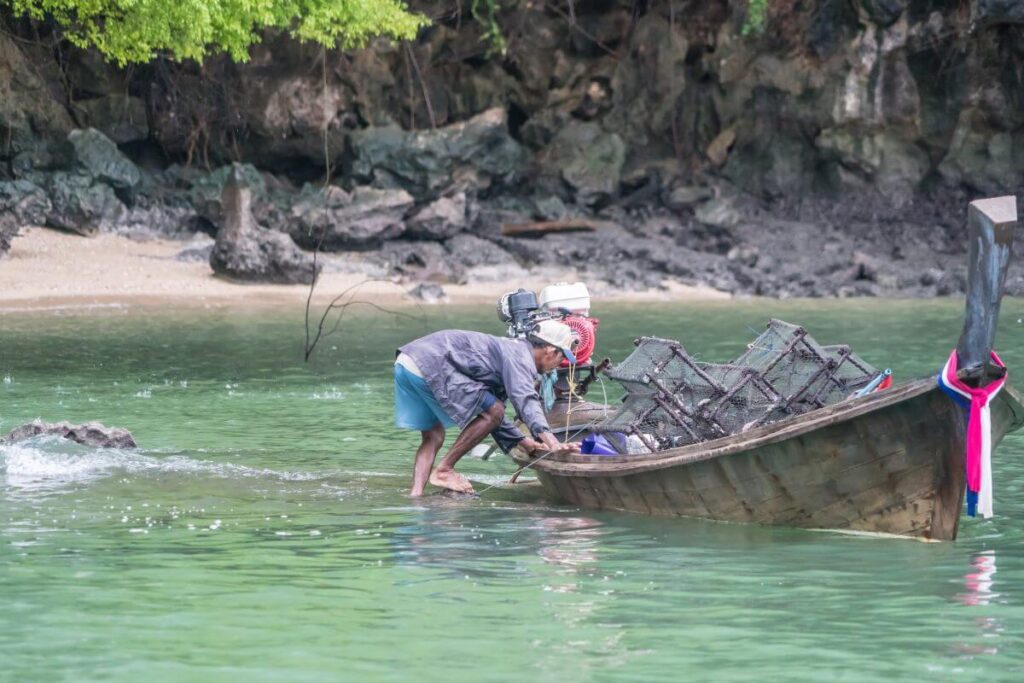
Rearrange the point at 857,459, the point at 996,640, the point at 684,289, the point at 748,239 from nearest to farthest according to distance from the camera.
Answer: the point at 996,640 < the point at 857,459 < the point at 684,289 < the point at 748,239

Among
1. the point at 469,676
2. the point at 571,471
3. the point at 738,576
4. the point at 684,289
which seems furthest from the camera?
the point at 684,289

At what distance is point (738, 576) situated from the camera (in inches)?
282

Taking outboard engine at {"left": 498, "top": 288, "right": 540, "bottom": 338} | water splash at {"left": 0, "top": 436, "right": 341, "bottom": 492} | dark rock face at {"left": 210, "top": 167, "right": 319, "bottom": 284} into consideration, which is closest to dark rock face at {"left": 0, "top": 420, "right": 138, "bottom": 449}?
water splash at {"left": 0, "top": 436, "right": 341, "bottom": 492}

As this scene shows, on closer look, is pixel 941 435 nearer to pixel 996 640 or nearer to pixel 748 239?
pixel 996 640

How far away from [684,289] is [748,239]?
10.9 feet

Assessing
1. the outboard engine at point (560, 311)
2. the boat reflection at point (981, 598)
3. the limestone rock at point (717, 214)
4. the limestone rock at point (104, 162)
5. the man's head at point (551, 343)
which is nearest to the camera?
the boat reflection at point (981, 598)

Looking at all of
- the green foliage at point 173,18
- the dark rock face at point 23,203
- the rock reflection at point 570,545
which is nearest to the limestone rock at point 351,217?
the dark rock face at point 23,203

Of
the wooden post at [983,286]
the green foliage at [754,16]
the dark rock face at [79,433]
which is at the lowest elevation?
the dark rock face at [79,433]

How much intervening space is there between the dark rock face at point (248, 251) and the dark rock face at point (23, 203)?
3738 mm

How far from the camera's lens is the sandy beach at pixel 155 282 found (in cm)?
2278

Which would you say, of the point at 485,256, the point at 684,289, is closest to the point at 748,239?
the point at 684,289

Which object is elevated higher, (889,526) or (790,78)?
(790,78)

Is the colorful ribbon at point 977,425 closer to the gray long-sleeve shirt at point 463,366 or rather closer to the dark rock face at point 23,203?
the gray long-sleeve shirt at point 463,366

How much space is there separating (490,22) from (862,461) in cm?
2313
